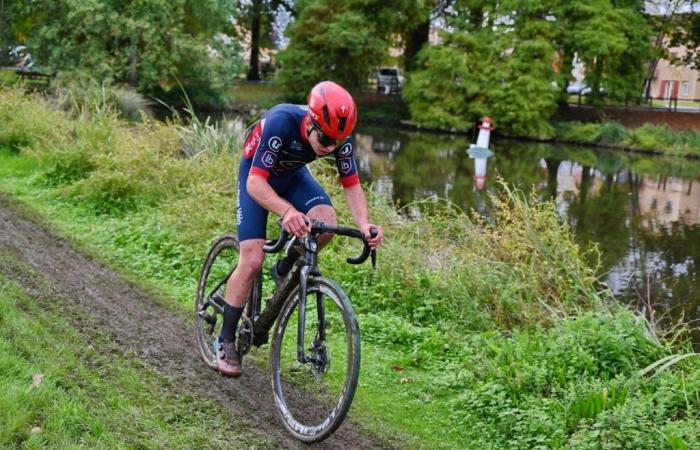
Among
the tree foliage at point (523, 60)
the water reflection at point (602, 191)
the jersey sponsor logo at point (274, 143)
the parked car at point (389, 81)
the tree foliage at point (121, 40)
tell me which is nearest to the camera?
the jersey sponsor logo at point (274, 143)

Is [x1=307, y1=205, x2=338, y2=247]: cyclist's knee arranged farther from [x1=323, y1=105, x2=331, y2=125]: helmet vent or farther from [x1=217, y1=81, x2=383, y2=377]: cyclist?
[x1=323, y1=105, x2=331, y2=125]: helmet vent

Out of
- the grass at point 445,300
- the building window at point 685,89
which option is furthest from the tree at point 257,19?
the grass at point 445,300

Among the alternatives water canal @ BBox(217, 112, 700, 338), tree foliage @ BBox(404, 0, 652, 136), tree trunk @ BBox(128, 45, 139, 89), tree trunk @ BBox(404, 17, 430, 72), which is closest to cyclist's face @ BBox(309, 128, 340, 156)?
water canal @ BBox(217, 112, 700, 338)

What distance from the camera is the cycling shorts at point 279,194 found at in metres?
5.10

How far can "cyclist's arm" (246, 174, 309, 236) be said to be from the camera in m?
4.53

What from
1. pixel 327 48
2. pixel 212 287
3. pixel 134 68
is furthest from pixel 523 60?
pixel 212 287

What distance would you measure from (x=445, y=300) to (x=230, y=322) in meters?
3.14

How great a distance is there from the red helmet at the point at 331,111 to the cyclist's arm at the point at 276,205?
502mm

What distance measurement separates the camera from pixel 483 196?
20.6 meters

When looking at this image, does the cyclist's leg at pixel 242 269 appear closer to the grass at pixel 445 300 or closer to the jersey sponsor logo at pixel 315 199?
the jersey sponsor logo at pixel 315 199

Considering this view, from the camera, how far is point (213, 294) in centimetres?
584

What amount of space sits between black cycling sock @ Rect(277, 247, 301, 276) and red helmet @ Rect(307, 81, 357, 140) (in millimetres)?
833

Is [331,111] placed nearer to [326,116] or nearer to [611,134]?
[326,116]

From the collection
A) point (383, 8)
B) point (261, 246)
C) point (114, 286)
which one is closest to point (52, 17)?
point (383, 8)
